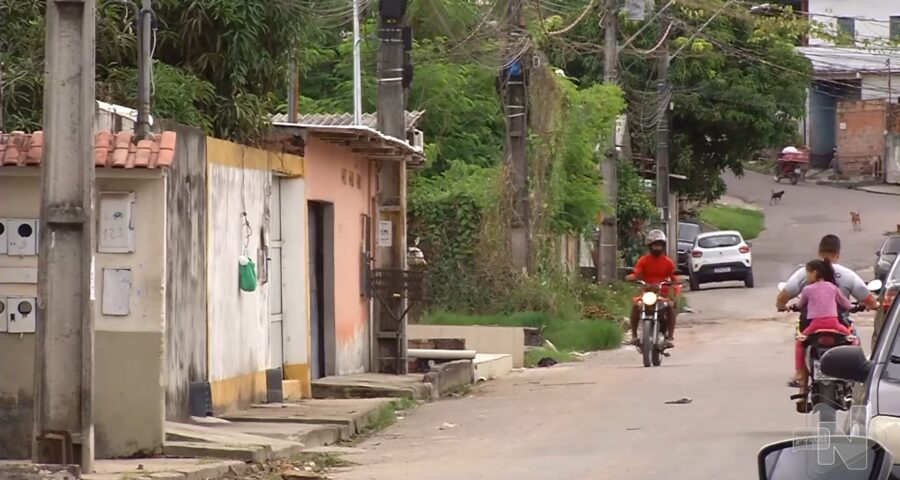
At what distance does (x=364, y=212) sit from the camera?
21.8 meters

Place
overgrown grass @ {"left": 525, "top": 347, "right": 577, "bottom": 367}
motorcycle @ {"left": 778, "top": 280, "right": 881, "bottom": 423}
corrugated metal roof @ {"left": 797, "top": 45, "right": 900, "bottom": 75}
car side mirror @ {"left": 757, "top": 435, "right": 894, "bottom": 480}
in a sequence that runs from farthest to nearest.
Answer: corrugated metal roof @ {"left": 797, "top": 45, "right": 900, "bottom": 75} → overgrown grass @ {"left": 525, "top": 347, "right": 577, "bottom": 367} → motorcycle @ {"left": 778, "top": 280, "right": 881, "bottom": 423} → car side mirror @ {"left": 757, "top": 435, "right": 894, "bottom": 480}

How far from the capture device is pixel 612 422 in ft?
50.0

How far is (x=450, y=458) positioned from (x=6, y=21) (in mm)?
6592

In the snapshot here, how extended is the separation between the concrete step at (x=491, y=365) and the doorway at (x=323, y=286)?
123 inches

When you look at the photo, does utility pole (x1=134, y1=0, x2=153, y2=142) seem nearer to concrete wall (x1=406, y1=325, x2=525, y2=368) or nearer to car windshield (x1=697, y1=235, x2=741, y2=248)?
concrete wall (x1=406, y1=325, x2=525, y2=368)

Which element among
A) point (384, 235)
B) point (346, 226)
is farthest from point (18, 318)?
point (384, 235)

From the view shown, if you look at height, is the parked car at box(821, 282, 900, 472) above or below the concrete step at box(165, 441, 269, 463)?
above

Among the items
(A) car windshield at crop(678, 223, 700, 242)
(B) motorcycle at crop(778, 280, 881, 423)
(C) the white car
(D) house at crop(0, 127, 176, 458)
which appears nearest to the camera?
(D) house at crop(0, 127, 176, 458)

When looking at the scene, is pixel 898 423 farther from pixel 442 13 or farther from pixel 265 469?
pixel 442 13

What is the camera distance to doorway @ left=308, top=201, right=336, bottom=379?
65.1 ft

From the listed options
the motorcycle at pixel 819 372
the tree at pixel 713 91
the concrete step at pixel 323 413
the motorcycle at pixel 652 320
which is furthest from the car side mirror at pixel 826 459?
the tree at pixel 713 91

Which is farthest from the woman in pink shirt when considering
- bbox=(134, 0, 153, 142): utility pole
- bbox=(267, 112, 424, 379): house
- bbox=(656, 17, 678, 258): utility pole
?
bbox=(656, 17, 678, 258): utility pole

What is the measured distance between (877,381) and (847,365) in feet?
0.82

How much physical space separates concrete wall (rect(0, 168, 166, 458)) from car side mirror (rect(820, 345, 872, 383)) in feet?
21.6
